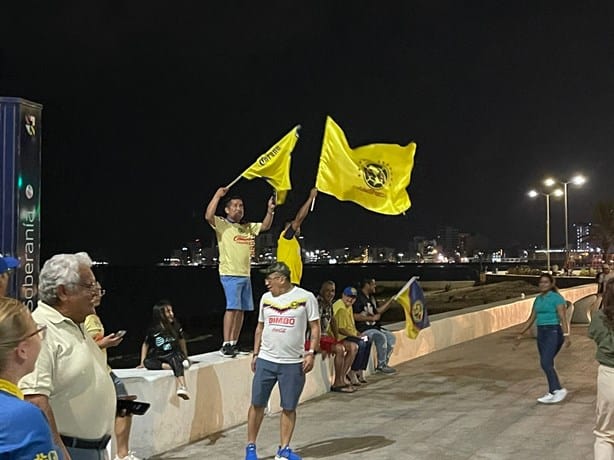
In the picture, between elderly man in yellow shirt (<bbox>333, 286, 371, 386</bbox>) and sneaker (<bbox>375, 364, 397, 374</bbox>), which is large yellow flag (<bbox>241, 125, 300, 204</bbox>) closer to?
elderly man in yellow shirt (<bbox>333, 286, 371, 386</bbox>)

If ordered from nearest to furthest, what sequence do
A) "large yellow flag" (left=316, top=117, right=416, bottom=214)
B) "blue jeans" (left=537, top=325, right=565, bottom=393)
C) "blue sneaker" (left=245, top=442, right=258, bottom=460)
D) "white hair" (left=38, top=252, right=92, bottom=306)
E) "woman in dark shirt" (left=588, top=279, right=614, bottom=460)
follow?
"white hair" (left=38, top=252, right=92, bottom=306) < "woman in dark shirt" (left=588, top=279, right=614, bottom=460) < "blue sneaker" (left=245, top=442, right=258, bottom=460) < "blue jeans" (left=537, top=325, right=565, bottom=393) < "large yellow flag" (left=316, top=117, right=416, bottom=214)

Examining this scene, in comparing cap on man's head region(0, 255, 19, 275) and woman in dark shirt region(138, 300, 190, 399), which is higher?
cap on man's head region(0, 255, 19, 275)

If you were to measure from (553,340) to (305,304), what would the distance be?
402 centimetres


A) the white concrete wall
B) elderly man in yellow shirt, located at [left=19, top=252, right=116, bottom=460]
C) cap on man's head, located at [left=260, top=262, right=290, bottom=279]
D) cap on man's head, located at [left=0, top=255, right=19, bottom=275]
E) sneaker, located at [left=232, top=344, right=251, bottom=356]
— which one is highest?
cap on man's head, located at [left=0, top=255, right=19, bottom=275]

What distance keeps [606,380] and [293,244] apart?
4587 mm

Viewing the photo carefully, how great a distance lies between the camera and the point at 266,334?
6680 mm

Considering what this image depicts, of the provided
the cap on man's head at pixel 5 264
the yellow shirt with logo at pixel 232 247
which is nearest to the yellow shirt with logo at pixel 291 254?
the yellow shirt with logo at pixel 232 247

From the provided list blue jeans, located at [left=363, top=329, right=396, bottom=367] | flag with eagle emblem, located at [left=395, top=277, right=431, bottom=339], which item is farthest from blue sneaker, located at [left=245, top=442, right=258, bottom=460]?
flag with eagle emblem, located at [left=395, top=277, right=431, bottom=339]

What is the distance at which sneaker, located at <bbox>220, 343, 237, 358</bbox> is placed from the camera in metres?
8.18

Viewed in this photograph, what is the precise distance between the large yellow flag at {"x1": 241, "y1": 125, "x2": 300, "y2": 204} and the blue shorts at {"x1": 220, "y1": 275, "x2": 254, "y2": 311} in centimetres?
127

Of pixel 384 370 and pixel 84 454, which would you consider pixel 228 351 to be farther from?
pixel 84 454

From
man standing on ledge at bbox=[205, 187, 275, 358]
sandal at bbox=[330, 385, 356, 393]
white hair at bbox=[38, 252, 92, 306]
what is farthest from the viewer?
sandal at bbox=[330, 385, 356, 393]

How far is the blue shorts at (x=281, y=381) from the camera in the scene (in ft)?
21.5

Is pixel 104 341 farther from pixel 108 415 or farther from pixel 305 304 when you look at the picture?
pixel 305 304
